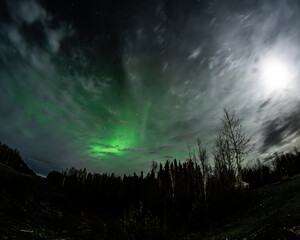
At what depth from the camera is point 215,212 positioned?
1296 cm

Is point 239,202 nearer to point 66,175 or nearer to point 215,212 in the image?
point 215,212

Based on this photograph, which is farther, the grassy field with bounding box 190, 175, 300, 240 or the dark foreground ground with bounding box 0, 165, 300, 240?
the dark foreground ground with bounding box 0, 165, 300, 240

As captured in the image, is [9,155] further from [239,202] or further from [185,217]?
[239,202]

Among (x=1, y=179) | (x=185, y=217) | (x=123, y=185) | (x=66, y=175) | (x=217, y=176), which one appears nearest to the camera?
(x=185, y=217)

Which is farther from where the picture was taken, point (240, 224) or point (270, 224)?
point (240, 224)

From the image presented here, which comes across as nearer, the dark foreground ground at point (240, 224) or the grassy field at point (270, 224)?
the grassy field at point (270, 224)

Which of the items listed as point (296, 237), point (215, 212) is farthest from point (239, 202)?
point (296, 237)

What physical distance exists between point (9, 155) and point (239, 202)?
90542mm

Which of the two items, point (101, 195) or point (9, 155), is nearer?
point (101, 195)

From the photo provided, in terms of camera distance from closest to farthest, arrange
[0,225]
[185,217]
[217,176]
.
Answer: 1. [0,225]
2. [185,217]
3. [217,176]

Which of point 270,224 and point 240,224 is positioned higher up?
point 270,224

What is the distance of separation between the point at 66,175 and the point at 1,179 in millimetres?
67918

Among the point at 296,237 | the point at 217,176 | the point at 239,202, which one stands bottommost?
the point at 296,237

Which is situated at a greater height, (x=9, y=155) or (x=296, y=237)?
(x=9, y=155)
